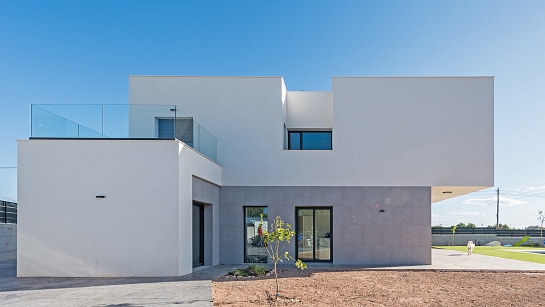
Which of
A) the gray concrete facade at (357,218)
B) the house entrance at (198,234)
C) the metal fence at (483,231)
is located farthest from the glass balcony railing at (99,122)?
the metal fence at (483,231)

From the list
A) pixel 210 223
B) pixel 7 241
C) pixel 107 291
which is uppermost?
pixel 210 223

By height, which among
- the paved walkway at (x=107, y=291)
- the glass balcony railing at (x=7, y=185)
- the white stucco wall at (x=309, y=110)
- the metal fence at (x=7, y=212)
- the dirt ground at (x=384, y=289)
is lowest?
the dirt ground at (x=384, y=289)

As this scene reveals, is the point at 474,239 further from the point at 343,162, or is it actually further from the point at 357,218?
the point at 343,162

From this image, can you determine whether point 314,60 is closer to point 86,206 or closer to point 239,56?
point 239,56

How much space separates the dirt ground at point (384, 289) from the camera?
815cm

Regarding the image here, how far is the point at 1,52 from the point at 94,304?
13548 mm

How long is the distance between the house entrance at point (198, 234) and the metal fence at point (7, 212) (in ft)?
29.0

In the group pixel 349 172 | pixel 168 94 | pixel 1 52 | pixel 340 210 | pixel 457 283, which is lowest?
pixel 457 283

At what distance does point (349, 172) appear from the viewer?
15.2 metres

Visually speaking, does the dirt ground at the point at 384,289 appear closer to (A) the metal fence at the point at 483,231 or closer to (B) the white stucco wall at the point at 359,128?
(B) the white stucco wall at the point at 359,128

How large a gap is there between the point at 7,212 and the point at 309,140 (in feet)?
43.1

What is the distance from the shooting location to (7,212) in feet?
55.1

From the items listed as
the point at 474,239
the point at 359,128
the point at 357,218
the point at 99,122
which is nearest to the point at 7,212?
the point at 99,122

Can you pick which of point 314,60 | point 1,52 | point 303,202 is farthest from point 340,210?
point 1,52
